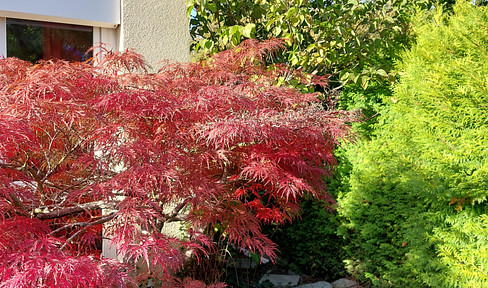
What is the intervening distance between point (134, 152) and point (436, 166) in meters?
2.49

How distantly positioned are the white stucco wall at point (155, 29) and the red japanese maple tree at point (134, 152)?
139cm

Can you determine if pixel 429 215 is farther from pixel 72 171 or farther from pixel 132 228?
pixel 72 171

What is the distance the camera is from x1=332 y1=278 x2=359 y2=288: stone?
4734 millimetres

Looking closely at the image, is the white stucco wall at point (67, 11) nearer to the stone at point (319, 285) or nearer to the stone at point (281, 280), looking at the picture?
the stone at point (281, 280)

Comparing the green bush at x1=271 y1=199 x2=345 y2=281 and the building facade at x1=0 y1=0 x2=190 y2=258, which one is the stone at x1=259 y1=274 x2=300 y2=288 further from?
the building facade at x1=0 y1=0 x2=190 y2=258

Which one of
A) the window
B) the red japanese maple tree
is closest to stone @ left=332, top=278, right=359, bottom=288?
the red japanese maple tree

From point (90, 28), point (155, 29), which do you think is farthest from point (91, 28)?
point (155, 29)

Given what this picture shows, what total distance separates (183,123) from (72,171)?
119 cm

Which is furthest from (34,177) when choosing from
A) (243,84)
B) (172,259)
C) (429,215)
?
(429,215)

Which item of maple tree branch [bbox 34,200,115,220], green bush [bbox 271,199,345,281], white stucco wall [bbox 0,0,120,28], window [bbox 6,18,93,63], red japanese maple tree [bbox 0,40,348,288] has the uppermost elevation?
white stucco wall [bbox 0,0,120,28]

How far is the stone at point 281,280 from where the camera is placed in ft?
16.0

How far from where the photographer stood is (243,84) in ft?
10.7

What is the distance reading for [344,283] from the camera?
4785mm

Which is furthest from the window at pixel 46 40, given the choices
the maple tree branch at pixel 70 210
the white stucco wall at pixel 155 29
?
the maple tree branch at pixel 70 210
